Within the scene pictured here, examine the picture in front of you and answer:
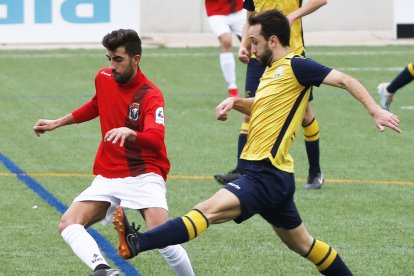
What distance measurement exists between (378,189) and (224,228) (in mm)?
2030

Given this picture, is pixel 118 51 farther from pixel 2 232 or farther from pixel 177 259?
pixel 2 232

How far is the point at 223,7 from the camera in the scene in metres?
15.7

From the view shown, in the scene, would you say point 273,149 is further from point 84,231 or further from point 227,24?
point 227,24

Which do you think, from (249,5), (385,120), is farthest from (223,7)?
(385,120)

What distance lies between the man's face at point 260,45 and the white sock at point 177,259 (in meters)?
1.22

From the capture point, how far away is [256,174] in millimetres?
6703

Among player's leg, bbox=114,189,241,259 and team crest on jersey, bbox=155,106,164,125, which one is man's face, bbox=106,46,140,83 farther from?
player's leg, bbox=114,189,241,259

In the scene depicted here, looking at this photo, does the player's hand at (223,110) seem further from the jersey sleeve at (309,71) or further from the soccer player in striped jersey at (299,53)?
the soccer player in striped jersey at (299,53)

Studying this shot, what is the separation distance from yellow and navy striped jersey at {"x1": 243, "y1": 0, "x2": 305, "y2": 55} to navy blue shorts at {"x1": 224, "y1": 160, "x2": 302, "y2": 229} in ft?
11.6

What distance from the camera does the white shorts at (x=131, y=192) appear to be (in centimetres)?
695

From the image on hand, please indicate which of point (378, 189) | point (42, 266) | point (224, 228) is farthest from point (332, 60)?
point (42, 266)

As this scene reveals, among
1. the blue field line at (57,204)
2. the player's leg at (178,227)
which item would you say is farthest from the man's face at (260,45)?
the blue field line at (57,204)

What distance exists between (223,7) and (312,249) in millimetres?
9169

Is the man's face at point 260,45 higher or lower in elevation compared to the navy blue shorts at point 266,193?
higher
